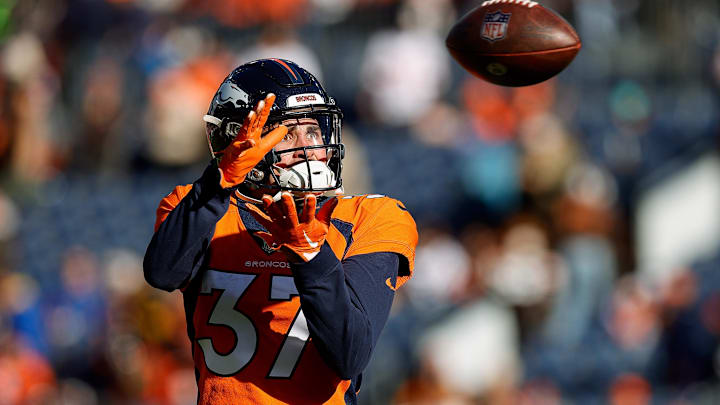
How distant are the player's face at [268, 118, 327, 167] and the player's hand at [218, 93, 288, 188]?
0.24 metres

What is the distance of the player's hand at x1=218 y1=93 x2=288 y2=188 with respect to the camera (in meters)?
2.84

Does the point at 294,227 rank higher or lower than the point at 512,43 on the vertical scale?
lower

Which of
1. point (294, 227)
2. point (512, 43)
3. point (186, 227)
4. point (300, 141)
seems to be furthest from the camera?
point (512, 43)

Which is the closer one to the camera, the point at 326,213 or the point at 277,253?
the point at 326,213

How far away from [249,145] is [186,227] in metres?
0.29

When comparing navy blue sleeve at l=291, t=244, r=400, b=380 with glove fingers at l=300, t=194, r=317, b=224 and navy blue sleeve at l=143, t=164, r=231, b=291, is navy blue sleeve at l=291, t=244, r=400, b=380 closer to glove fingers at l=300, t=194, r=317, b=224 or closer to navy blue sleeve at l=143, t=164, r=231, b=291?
glove fingers at l=300, t=194, r=317, b=224

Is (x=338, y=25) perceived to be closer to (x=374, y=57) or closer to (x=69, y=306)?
(x=374, y=57)

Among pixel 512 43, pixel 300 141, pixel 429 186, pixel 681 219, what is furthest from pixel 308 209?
pixel 681 219

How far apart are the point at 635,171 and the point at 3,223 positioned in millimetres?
5857

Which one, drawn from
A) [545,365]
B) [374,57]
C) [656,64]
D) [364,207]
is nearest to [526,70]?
[364,207]

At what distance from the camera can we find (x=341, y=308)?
9.11ft

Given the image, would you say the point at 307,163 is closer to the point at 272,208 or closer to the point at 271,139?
the point at 271,139

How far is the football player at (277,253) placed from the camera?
9.14ft

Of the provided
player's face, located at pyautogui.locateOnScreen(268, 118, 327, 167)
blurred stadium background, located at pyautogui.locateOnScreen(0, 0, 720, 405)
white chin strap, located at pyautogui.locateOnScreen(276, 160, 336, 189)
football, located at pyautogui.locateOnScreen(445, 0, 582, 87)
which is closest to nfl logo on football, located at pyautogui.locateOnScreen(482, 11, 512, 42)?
football, located at pyautogui.locateOnScreen(445, 0, 582, 87)
